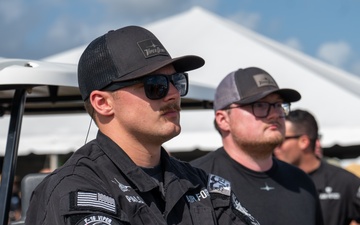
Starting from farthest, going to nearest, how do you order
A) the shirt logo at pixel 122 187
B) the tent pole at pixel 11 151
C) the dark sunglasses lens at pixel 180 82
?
the tent pole at pixel 11 151 → the dark sunglasses lens at pixel 180 82 → the shirt logo at pixel 122 187

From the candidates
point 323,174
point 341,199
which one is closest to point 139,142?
point 341,199

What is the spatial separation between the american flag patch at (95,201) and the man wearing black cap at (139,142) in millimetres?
73

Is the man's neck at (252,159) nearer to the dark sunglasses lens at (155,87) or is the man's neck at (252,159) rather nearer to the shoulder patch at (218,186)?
the shoulder patch at (218,186)

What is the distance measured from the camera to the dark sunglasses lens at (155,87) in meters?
2.52

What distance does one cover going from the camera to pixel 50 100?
4.43m

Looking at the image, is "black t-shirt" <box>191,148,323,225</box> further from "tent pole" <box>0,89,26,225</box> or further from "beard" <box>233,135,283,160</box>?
"tent pole" <box>0,89,26,225</box>

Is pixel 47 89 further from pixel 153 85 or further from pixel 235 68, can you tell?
pixel 235 68

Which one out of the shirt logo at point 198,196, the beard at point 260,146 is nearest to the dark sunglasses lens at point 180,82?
the shirt logo at point 198,196

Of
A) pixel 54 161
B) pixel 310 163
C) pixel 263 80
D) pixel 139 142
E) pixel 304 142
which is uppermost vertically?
pixel 263 80

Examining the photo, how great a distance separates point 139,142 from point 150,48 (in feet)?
1.05

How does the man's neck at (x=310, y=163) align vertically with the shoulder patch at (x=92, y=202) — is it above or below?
below

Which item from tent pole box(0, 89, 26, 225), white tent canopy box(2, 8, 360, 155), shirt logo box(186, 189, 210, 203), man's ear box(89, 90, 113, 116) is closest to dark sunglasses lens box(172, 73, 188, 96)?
man's ear box(89, 90, 113, 116)

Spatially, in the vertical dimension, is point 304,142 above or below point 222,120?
below

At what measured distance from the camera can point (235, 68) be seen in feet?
42.1
